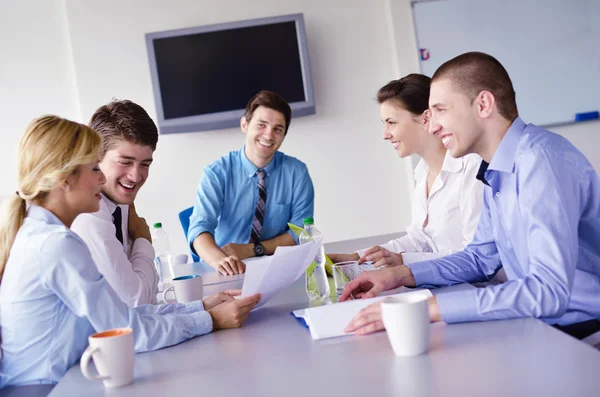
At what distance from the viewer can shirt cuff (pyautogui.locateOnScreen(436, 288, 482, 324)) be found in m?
1.32

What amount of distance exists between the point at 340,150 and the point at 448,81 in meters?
3.28

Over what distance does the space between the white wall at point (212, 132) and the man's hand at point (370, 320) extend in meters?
3.65

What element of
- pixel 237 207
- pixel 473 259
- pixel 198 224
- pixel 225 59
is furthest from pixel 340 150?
pixel 473 259

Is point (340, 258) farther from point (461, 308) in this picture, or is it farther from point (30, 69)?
point (30, 69)

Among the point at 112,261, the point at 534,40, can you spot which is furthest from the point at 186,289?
the point at 534,40

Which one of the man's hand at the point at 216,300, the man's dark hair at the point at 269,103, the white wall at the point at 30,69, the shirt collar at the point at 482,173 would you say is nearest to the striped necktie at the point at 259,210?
the man's dark hair at the point at 269,103

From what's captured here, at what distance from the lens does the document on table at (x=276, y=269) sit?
1.61 m

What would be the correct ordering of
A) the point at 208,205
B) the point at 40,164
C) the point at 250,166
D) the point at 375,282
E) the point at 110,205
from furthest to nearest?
the point at 250,166 < the point at 208,205 < the point at 110,205 < the point at 375,282 < the point at 40,164

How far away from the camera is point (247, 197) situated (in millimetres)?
3455

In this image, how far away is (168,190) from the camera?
16.1 ft

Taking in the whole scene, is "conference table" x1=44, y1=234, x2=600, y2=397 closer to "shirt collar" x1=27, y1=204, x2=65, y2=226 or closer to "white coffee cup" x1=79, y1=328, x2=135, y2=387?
"white coffee cup" x1=79, y1=328, x2=135, y2=387

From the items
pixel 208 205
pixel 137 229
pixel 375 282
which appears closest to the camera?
pixel 375 282

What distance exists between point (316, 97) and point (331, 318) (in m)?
3.71

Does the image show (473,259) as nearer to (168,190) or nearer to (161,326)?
(161,326)
